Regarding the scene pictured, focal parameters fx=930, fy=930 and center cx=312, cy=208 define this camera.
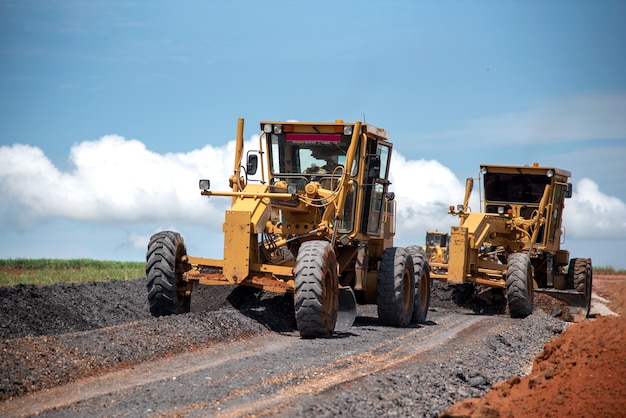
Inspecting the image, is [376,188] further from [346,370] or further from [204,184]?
[346,370]

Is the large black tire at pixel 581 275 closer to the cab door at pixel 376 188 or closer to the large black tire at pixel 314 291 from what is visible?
the cab door at pixel 376 188

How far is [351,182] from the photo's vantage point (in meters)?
16.2

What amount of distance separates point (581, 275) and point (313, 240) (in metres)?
10.6

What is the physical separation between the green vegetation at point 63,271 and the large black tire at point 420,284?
11.5 metres

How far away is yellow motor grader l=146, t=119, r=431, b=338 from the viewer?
1405cm

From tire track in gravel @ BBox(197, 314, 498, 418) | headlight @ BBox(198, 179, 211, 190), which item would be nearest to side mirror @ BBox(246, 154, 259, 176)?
headlight @ BBox(198, 179, 211, 190)

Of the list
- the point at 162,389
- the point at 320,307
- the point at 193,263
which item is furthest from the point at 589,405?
the point at 193,263

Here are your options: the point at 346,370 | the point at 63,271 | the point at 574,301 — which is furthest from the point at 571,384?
the point at 63,271

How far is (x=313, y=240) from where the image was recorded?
1569 centimetres

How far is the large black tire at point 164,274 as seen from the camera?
47.9 feet

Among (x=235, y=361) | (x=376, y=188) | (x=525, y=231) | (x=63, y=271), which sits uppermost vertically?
(x=376, y=188)

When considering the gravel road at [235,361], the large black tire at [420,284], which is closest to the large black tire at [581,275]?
the gravel road at [235,361]

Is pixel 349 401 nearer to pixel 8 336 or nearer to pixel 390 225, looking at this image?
pixel 8 336

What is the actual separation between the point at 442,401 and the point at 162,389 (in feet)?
9.36
